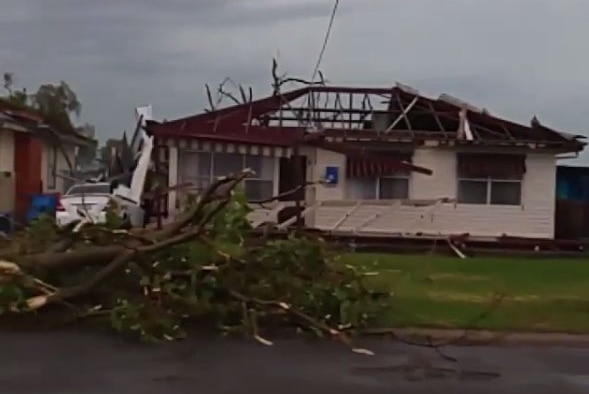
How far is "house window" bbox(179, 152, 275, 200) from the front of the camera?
85.7ft

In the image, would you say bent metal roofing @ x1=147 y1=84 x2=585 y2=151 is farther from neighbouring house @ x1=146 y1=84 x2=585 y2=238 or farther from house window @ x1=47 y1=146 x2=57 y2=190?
house window @ x1=47 y1=146 x2=57 y2=190

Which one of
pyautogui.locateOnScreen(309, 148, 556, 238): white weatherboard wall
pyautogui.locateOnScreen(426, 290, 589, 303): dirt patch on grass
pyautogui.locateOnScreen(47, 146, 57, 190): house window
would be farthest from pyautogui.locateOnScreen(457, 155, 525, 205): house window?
pyautogui.locateOnScreen(47, 146, 57, 190): house window

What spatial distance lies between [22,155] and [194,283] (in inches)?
829

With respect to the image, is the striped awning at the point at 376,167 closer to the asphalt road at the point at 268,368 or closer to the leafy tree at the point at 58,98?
the asphalt road at the point at 268,368

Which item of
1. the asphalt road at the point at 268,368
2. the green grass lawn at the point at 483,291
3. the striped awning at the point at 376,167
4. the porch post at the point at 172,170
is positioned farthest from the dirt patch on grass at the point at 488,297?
the porch post at the point at 172,170

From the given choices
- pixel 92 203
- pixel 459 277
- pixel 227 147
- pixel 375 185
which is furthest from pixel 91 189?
pixel 459 277

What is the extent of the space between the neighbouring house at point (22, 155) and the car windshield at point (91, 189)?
1.60 metres

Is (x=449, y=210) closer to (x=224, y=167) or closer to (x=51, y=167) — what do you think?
(x=224, y=167)

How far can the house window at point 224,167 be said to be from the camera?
26109mm

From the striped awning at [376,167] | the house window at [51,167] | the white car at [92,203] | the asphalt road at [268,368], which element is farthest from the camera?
the house window at [51,167]

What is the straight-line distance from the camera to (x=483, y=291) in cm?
1549

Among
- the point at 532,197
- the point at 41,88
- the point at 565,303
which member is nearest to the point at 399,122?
the point at 532,197

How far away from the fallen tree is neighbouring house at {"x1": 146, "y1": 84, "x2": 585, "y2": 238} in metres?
13.0

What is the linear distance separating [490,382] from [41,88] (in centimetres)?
6213
